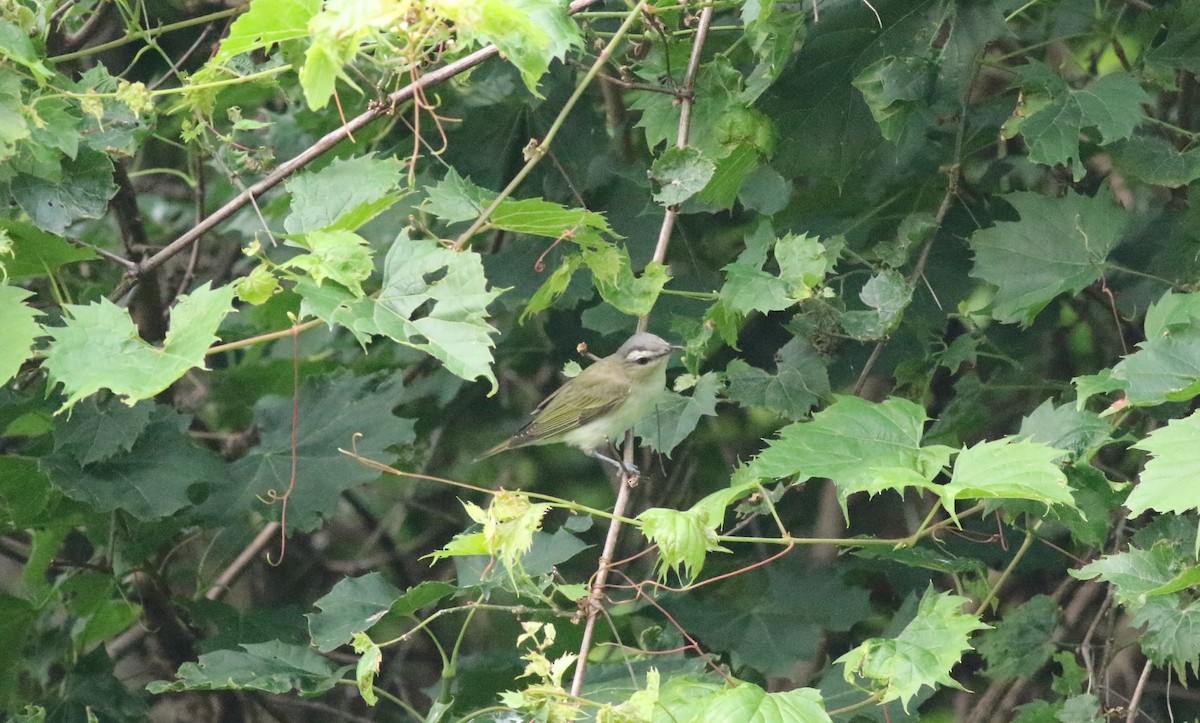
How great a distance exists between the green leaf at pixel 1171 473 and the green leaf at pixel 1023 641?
1.34 meters

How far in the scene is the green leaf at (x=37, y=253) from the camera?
3.17 m

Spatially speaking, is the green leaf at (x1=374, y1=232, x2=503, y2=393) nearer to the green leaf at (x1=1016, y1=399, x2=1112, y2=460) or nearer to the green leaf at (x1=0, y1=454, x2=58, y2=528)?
the green leaf at (x1=1016, y1=399, x2=1112, y2=460)

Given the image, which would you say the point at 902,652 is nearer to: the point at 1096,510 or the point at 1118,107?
the point at 1096,510

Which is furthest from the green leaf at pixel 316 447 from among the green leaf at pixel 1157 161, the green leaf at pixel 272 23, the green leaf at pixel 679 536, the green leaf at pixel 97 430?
the green leaf at pixel 1157 161

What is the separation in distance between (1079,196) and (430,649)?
366 cm

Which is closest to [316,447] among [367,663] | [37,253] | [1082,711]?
[37,253]

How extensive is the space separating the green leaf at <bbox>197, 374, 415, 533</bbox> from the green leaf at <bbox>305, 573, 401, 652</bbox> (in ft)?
2.08

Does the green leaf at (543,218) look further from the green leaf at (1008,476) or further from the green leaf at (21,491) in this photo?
the green leaf at (21,491)

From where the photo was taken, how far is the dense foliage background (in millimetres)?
2510

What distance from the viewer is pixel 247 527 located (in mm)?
4555

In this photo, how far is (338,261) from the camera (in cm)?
247

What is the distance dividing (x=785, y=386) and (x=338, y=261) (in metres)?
1.46

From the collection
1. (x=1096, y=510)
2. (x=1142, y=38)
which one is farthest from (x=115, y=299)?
(x=1142, y=38)

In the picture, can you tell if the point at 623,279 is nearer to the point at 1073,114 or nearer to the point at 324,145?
the point at 324,145
